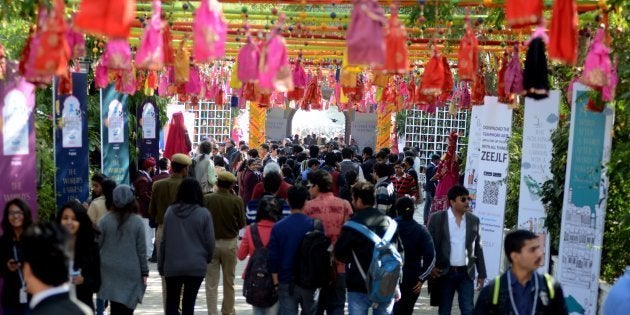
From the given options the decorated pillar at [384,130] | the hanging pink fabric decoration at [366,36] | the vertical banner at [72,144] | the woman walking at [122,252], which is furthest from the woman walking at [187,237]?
the decorated pillar at [384,130]

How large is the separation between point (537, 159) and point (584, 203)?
5.47 feet

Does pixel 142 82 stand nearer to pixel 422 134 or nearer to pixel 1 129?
pixel 1 129

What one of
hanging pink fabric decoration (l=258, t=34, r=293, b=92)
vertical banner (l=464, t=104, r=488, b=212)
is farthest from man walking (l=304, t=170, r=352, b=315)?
vertical banner (l=464, t=104, r=488, b=212)

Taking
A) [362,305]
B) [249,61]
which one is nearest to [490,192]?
[362,305]

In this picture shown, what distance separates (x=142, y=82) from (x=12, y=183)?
6.50m

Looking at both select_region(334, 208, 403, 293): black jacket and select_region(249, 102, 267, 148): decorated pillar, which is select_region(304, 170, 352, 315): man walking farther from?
select_region(249, 102, 267, 148): decorated pillar

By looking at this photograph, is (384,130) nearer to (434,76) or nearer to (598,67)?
(434,76)

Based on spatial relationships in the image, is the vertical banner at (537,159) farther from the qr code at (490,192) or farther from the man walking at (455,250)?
the man walking at (455,250)

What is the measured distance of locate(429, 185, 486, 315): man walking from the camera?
9.29 m

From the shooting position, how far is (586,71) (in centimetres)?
753

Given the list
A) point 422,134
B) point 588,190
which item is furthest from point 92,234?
point 422,134

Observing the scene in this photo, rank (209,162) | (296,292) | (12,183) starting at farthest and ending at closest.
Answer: (209,162), (12,183), (296,292)

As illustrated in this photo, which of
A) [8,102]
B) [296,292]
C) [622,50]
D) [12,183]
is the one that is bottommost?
[296,292]

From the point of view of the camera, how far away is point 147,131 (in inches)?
643
